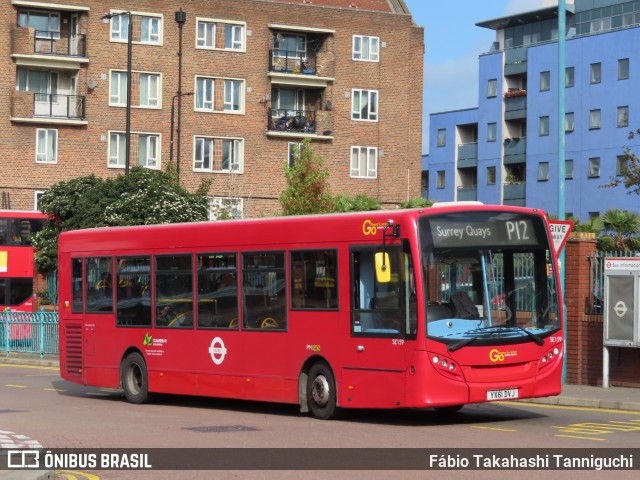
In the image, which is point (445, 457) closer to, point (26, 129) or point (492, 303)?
point (492, 303)

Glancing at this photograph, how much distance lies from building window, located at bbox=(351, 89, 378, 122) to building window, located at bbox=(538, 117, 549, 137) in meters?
21.2

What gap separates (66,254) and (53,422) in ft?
22.8

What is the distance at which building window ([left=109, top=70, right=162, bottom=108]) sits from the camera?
65438 millimetres

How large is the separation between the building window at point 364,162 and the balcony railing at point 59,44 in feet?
50.7

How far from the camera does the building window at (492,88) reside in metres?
93.8

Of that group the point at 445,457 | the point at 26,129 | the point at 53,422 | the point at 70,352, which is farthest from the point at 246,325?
the point at 26,129

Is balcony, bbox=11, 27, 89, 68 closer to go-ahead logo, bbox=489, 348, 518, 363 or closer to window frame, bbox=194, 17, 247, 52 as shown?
window frame, bbox=194, 17, 247, 52

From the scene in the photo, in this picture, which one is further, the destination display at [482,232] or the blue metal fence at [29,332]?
the blue metal fence at [29,332]

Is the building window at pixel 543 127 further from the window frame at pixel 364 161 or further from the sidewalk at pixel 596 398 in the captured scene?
the sidewalk at pixel 596 398

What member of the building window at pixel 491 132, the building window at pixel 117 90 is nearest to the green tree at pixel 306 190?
the building window at pixel 117 90

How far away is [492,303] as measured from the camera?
1789cm

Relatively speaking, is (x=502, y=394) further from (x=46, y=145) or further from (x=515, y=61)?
(x=515, y=61)

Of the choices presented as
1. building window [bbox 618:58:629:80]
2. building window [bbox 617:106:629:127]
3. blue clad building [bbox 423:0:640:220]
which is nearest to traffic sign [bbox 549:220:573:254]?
blue clad building [bbox 423:0:640:220]

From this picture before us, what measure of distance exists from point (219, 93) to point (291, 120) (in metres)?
4.21
